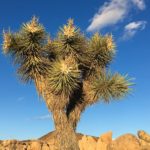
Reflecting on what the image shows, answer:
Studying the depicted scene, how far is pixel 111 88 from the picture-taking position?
1767 cm

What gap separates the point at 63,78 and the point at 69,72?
0.36 m

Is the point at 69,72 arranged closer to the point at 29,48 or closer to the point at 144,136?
the point at 29,48


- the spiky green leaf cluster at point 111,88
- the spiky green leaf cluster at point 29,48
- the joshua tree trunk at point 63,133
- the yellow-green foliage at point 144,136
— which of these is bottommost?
the joshua tree trunk at point 63,133

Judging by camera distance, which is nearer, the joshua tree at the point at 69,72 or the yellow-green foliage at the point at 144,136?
the joshua tree at the point at 69,72

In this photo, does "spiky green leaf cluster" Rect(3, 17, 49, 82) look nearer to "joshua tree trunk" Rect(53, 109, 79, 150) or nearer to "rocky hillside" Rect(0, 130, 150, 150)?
"joshua tree trunk" Rect(53, 109, 79, 150)

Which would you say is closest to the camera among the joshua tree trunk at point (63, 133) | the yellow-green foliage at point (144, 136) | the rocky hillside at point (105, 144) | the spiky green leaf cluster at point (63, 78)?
the spiky green leaf cluster at point (63, 78)

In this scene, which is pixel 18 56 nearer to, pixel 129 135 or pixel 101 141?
pixel 101 141

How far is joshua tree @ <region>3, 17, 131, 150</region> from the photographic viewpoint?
16.9 metres

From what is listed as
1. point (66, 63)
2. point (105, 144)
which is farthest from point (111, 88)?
point (105, 144)

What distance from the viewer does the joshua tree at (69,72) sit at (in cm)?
1686

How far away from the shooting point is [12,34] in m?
17.9

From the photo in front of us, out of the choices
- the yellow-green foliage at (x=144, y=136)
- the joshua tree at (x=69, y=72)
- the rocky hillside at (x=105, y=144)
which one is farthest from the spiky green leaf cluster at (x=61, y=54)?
the yellow-green foliage at (x=144, y=136)

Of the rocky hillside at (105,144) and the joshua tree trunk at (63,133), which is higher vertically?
the rocky hillside at (105,144)

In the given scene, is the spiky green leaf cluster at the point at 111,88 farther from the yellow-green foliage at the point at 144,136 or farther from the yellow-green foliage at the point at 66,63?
the yellow-green foliage at the point at 144,136
